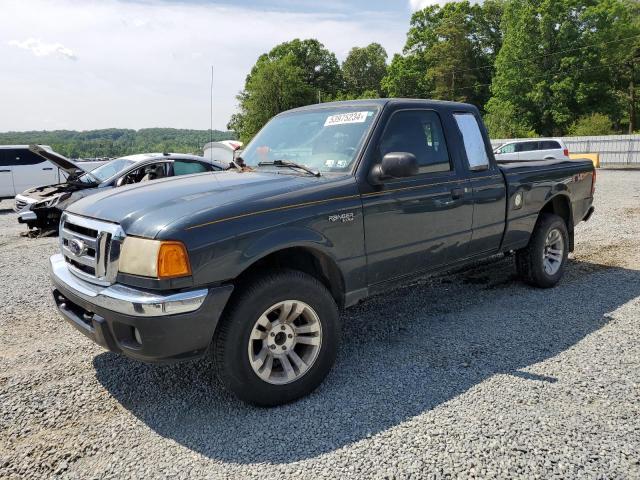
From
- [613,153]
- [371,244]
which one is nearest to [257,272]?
[371,244]

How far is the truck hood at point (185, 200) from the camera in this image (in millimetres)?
2865

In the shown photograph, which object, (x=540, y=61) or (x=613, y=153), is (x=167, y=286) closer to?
(x=613, y=153)

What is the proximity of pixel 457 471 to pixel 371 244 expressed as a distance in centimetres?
164

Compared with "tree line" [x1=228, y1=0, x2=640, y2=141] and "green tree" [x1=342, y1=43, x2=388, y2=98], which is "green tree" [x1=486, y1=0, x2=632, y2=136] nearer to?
"tree line" [x1=228, y1=0, x2=640, y2=141]

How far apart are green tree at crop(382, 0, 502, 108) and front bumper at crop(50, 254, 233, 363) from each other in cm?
5616

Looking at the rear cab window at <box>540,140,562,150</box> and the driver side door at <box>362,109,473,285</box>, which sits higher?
the rear cab window at <box>540,140,562,150</box>

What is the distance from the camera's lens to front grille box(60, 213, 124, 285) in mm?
2900

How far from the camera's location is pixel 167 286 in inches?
107

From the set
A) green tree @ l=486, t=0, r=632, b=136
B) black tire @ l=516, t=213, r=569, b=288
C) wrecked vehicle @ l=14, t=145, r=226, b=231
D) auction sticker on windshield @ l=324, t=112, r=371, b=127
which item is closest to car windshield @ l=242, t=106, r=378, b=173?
auction sticker on windshield @ l=324, t=112, r=371, b=127

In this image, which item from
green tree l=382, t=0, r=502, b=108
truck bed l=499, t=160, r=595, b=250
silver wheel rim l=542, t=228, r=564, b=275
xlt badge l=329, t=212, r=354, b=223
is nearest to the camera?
xlt badge l=329, t=212, r=354, b=223

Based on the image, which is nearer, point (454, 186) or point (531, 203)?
point (454, 186)

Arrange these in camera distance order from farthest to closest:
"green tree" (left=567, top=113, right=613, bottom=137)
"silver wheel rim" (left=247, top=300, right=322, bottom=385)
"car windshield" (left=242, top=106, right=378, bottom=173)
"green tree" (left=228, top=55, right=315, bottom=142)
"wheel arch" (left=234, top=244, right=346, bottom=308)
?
1. "green tree" (left=228, top=55, right=315, bottom=142)
2. "green tree" (left=567, top=113, right=613, bottom=137)
3. "car windshield" (left=242, top=106, right=378, bottom=173)
4. "wheel arch" (left=234, top=244, right=346, bottom=308)
5. "silver wheel rim" (left=247, top=300, right=322, bottom=385)

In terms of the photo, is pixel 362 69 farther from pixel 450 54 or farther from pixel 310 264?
pixel 310 264

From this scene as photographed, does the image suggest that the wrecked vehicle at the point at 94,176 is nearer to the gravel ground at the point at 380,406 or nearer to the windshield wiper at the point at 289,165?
the gravel ground at the point at 380,406
